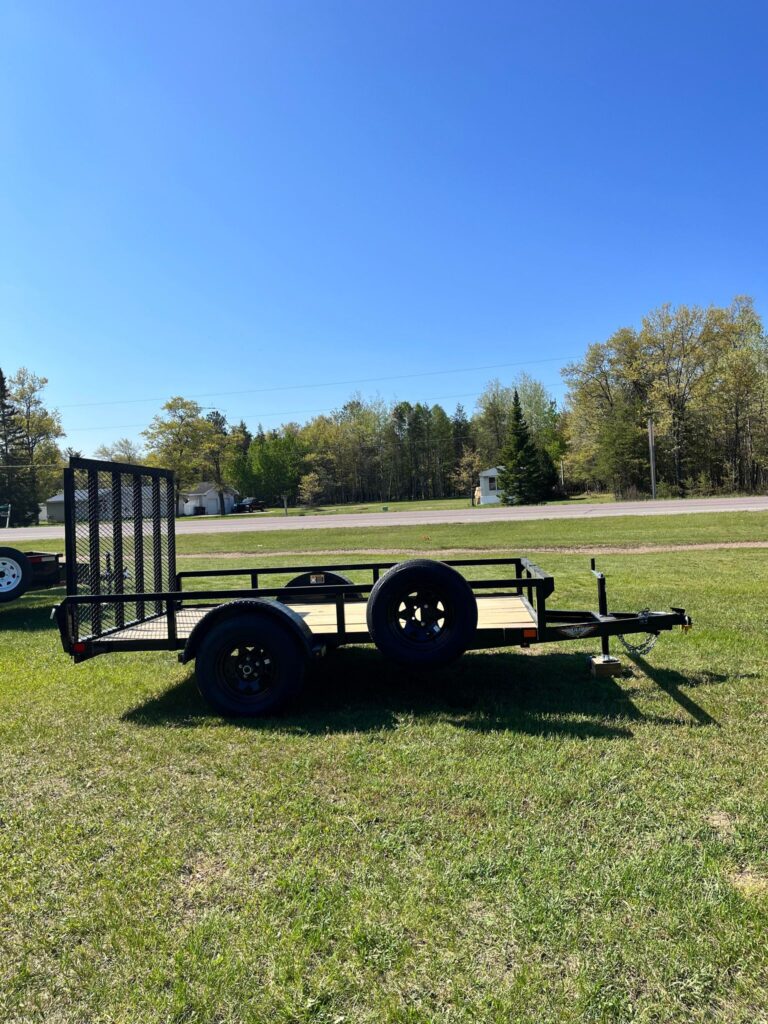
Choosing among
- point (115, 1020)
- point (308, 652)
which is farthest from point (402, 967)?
point (308, 652)

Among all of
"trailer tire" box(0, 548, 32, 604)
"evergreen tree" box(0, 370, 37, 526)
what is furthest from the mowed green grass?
"evergreen tree" box(0, 370, 37, 526)

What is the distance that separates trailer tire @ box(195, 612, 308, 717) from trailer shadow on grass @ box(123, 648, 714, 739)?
15 cm

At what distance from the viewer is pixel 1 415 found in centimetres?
6341

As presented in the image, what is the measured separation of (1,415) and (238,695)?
69.9 m

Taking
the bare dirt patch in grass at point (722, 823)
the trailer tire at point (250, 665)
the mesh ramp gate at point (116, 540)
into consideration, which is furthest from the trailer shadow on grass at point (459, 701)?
the bare dirt patch in grass at point (722, 823)

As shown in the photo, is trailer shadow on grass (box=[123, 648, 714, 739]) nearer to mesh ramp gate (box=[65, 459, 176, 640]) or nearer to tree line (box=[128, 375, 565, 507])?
mesh ramp gate (box=[65, 459, 176, 640])

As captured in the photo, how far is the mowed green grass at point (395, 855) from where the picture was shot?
2.05 meters

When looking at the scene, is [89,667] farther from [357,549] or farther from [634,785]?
[357,549]

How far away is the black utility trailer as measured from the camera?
14.4ft

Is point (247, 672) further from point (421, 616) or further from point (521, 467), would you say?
point (521, 467)

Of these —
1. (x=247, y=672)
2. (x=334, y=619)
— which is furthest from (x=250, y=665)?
(x=334, y=619)

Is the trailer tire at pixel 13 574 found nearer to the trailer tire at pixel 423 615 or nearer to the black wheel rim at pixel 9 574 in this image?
the black wheel rim at pixel 9 574

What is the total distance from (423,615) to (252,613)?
1187 millimetres

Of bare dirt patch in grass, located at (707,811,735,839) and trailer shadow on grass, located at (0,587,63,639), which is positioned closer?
bare dirt patch in grass, located at (707,811,735,839)
